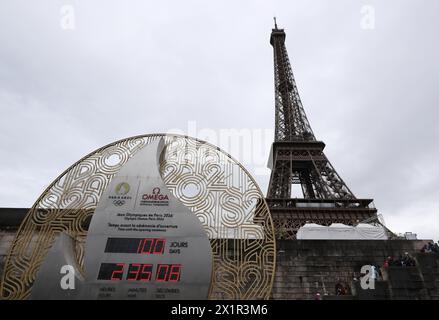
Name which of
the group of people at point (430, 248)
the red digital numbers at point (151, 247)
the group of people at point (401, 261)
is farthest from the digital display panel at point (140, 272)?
the group of people at point (430, 248)

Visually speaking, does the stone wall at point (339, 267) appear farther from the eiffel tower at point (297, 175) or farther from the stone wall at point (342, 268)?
the eiffel tower at point (297, 175)

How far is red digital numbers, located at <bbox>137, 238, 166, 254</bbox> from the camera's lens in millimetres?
7398

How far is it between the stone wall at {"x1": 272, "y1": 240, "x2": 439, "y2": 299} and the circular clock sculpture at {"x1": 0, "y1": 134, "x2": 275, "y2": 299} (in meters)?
4.09

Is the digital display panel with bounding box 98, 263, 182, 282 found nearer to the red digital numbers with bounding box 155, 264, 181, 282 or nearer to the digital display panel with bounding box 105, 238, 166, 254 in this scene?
the red digital numbers with bounding box 155, 264, 181, 282

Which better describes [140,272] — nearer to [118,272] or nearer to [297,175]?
[118,272]

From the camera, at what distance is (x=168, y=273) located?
7168mm

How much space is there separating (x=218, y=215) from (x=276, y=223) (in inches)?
530

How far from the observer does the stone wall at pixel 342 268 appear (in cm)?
1020

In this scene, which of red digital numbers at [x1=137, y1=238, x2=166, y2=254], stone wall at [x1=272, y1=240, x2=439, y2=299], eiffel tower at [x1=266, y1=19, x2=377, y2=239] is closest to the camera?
red digital numbers at [x1=137, y1=238, x2=166, y2=254]

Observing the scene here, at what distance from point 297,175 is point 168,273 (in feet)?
87.4

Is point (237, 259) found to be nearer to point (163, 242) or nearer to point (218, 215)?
point (218, 215)

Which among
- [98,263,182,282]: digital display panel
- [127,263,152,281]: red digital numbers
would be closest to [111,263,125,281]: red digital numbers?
[98,263,182,282]: digital display panel

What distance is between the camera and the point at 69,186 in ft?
29.2

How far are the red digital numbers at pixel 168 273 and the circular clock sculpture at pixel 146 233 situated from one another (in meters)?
0.02
